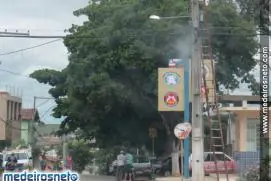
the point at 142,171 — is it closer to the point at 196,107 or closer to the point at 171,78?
the point at 171,78

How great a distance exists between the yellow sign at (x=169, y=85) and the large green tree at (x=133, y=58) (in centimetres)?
696

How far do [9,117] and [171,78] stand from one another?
6671 cm

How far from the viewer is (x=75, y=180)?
47.0 ft

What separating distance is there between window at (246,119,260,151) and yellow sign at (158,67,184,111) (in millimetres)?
15986

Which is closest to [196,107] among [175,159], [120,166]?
[120,166]

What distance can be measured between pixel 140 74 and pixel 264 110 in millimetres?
16618

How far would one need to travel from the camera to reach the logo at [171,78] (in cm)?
2645

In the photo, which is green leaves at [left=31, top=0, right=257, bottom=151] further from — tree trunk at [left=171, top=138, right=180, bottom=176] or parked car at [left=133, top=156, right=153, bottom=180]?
parked car at [left=133, top=156, right=153, bottom=180]

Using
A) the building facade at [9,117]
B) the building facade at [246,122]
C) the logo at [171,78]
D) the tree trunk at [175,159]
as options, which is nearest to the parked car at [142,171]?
the tree trunk at [175,159]

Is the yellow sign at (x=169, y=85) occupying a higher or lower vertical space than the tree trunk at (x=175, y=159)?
higher

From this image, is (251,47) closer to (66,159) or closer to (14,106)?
(66,159)

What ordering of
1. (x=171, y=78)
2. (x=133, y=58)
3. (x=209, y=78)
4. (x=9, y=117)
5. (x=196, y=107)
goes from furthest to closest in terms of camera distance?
(x=9, y=117), (x=133, y=58), (x=171, y=78), (x=209, y=78), (x=196, y=107)

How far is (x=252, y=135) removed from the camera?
138 feet

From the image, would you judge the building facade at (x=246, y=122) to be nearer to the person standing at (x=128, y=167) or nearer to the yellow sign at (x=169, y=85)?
the person standing at (x=128, y=167)
